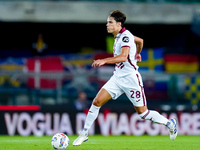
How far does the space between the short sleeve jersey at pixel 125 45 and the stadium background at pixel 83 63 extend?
18.7 feet

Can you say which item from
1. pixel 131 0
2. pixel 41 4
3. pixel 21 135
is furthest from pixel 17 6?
pixel 21 135

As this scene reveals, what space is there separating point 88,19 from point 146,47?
318 centimetres

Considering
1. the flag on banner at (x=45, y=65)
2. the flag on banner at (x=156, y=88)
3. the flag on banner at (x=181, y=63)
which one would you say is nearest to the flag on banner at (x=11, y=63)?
the flag on banner at (x=45, y=65)

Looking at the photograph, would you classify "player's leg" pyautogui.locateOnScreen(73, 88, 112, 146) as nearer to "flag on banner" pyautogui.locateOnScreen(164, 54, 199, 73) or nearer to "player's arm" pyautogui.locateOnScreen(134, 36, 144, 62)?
"player's arm" pyautogui.locateOnScreen(134, 36, 144, 62)

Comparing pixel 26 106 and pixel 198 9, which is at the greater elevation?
pixel 198 9

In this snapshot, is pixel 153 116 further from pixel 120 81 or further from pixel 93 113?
pixel 93 113

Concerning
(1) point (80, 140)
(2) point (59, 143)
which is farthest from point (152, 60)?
(2) point (59, 143)

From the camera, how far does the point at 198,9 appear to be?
74.1 ft

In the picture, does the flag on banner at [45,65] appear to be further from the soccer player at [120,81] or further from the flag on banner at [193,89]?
the soccer player at [120,81]

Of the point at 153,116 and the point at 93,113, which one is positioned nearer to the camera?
the point at 93,113

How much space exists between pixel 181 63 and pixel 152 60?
5.18ft

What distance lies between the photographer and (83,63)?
21688 mm

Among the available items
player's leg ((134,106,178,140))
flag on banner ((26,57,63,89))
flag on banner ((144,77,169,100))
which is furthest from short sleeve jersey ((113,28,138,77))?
flag on banner ((26,57,63,89))

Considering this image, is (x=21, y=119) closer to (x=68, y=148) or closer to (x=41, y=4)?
(x=68, y=148)
